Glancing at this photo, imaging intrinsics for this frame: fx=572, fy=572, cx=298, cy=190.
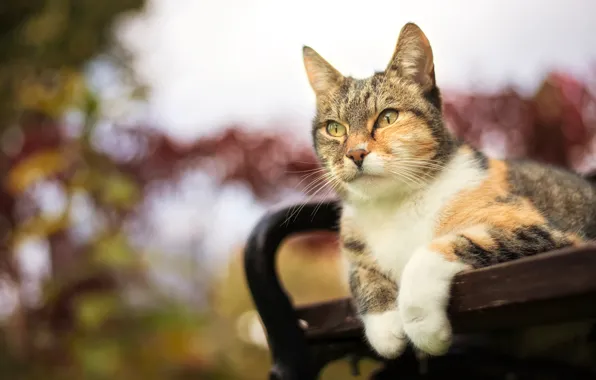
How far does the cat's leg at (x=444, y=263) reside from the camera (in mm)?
493

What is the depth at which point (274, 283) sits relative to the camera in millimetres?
767

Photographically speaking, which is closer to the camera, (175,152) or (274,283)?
(274,283)

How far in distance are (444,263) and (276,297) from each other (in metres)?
0.31

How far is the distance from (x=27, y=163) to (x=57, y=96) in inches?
10.3

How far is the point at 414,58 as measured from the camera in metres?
0.59

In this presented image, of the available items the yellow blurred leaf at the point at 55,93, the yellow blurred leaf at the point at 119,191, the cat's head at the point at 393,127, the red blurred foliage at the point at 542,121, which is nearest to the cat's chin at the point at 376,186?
the cat's head at the point at 393,127

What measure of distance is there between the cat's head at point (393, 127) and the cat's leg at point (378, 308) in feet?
0.31

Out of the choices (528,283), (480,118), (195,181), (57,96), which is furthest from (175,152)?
(528,283)

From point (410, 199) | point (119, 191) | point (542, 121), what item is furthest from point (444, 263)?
point (119, 191)

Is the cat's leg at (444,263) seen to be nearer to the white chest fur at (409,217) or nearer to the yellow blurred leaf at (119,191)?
the white chest fur at (409,217)

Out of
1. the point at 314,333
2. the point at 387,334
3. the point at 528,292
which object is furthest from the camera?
the point at 314,333

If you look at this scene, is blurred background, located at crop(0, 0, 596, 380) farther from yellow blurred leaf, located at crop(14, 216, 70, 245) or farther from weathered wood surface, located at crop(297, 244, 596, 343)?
weathered wood surface, located at crop(297, 244, 596, 343)

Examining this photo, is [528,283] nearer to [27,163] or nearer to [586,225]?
[586,225]

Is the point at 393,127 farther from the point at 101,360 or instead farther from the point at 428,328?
the point at 101,360
